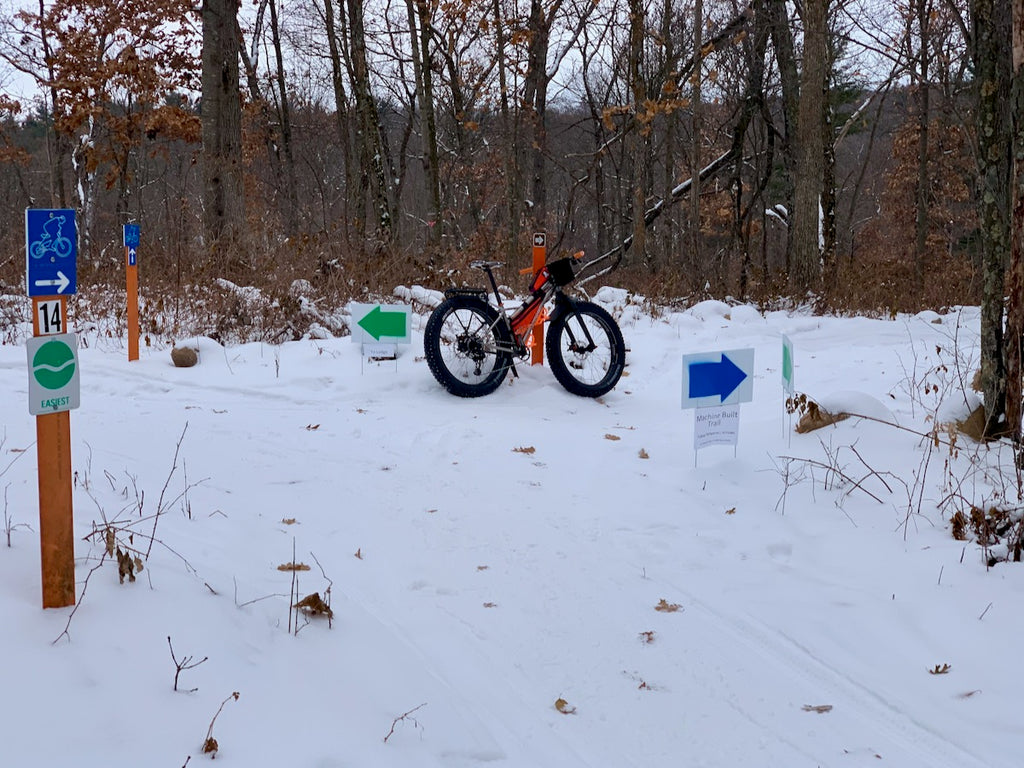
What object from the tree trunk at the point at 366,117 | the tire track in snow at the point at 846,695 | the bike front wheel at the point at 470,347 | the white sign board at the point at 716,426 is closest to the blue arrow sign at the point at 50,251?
the tire track in snow at the point at 846,695

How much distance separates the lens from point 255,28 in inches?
882

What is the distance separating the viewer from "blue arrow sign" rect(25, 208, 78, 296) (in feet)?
8.61

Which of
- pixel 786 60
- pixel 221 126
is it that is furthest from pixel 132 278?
pixel 786 60

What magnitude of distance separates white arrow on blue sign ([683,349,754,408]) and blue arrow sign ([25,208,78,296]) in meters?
3.49

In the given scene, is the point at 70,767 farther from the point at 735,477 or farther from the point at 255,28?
the point at 255,28

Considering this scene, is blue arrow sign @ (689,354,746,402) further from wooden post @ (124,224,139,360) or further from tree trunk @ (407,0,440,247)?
tree trunk @ (407,0,440,247)

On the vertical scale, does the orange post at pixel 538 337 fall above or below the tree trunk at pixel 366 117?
below

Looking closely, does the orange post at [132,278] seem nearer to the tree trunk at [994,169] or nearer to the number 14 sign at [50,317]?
the number 14 sign at [50,317]

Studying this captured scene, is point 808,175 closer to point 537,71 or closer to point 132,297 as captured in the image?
point 537,71

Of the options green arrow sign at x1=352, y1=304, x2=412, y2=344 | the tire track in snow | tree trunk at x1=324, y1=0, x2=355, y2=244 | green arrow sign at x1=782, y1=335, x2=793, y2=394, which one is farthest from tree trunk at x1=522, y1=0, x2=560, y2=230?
the tire track in snow

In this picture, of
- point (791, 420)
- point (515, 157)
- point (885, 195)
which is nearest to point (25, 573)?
point (791, 420)

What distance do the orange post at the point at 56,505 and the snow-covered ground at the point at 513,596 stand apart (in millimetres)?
95

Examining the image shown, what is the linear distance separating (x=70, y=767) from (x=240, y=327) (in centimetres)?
768

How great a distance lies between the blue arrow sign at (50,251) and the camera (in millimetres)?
2625
